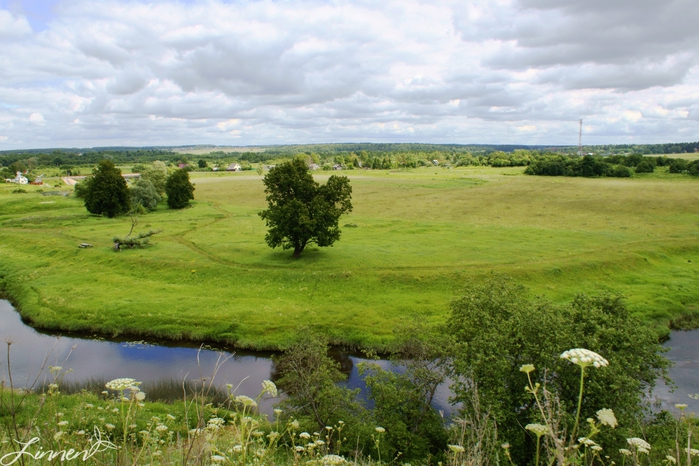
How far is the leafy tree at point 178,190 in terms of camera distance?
82.1 meters

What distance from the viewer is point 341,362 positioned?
28547mm

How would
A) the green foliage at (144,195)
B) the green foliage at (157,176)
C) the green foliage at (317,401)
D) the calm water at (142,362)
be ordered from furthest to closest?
the green foliage at (157,176)
the green foliage at (144,195)
the calm water at (142,362)
the green foliage at (317,401)

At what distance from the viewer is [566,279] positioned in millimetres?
40969

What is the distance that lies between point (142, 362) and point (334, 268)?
18.8 metres

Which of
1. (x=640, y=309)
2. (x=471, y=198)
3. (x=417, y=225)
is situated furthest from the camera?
(x=471, y=198)

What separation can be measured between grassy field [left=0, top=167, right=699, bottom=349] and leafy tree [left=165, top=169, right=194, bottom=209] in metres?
9.24

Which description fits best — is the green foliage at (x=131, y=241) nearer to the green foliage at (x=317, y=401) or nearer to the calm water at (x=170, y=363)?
the calm water at (x=170, y=363)

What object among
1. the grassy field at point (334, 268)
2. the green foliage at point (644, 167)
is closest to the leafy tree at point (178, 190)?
the grassy field at point (334, 268)

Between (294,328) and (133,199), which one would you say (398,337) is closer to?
(294,328)

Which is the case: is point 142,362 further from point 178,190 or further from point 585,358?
point 178,190

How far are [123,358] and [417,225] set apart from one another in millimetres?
42543

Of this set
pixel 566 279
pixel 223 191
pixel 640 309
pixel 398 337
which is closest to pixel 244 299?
pixel 398 337

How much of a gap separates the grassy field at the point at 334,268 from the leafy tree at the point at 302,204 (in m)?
2.91

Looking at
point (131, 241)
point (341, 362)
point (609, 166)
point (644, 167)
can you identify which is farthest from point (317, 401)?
point (644, 167)
